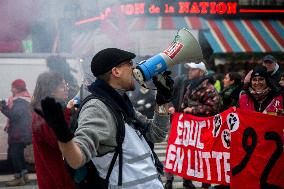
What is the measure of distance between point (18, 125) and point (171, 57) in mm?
4270

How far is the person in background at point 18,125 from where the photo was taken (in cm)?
671

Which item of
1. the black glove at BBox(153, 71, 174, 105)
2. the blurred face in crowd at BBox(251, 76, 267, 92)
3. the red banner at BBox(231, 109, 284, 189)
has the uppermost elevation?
the black glove at BBox(153, 71, 174, 105)

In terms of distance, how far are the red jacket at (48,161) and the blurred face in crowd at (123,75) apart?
2.14 ft

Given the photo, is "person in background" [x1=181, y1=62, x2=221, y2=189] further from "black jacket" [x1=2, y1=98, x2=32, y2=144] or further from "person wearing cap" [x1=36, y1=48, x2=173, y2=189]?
"person wearing cap" [x1=36, y1=48, x2=173, y2=189]

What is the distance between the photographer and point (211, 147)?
18.5ft

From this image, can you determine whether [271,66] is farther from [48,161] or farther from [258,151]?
[48,161]

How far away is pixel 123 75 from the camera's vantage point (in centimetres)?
270

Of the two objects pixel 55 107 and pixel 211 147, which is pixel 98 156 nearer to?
pixel 55 107

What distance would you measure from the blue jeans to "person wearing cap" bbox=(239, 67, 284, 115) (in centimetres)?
309

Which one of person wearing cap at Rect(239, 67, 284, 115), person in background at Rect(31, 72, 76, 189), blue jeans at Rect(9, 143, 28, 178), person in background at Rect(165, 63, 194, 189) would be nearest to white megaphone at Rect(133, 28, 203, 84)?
person in background at Rect(31, 72, 76, 189)

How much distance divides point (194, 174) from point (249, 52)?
466 inches

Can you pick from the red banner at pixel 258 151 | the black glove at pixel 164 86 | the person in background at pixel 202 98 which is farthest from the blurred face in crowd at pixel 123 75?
the person in background at pixel 202 98

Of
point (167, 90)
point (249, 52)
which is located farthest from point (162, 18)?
point (167, 90)

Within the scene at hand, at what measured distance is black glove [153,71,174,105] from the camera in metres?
2.82
